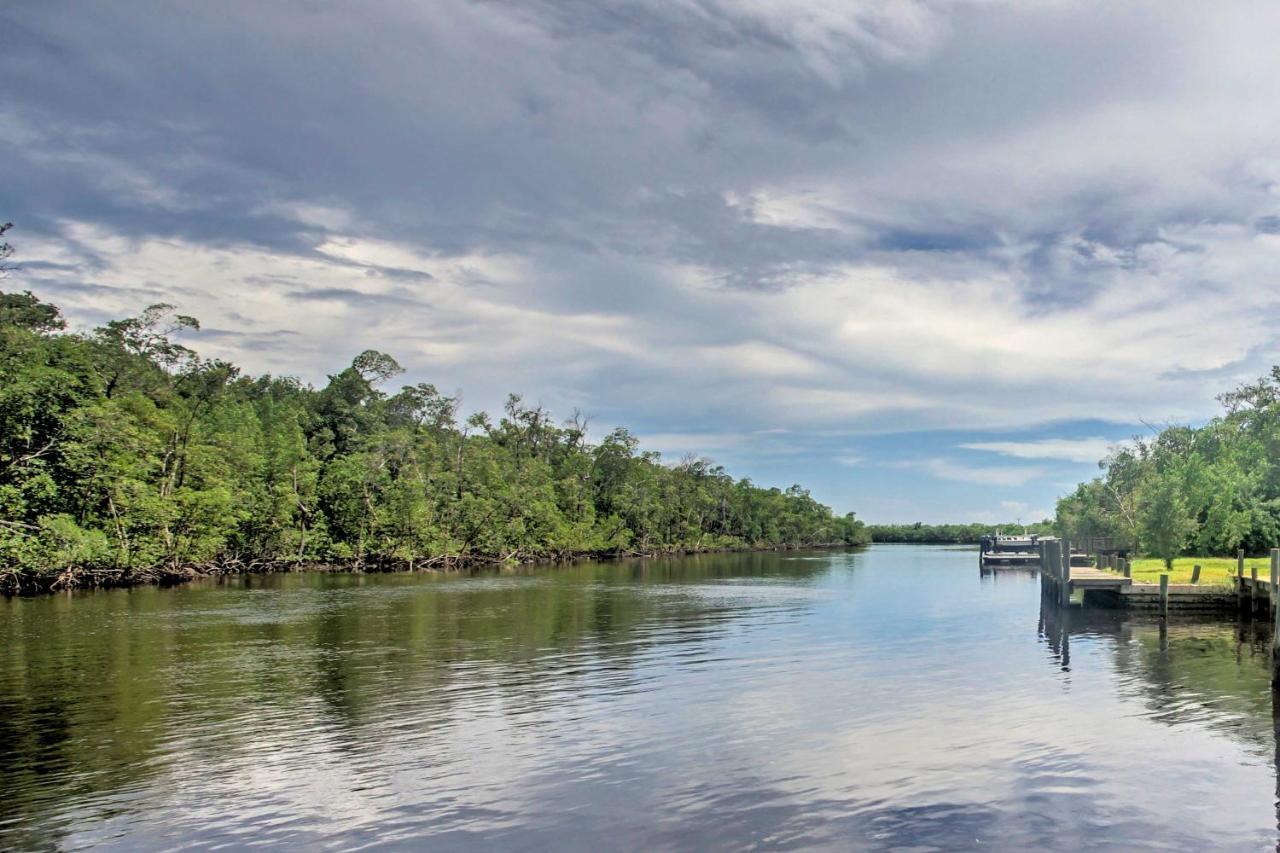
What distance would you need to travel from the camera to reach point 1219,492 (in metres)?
60.5

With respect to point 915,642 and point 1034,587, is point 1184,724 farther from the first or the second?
point 1034,587

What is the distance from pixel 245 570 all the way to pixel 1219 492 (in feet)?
252

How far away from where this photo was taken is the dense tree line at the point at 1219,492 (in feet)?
182

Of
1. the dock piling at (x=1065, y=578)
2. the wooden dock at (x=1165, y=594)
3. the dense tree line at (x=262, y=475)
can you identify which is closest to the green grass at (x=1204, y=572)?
the wooden dock at (x=1165, y=594)

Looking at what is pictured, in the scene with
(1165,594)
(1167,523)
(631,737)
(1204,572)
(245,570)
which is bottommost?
(245,570)

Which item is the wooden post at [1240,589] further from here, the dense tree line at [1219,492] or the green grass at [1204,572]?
the dense tree line at [1219,492]

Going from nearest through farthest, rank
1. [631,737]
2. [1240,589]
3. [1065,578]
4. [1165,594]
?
1. [631,737]
2. [1240,589]
3. [1165,594]
4. [1065,578]

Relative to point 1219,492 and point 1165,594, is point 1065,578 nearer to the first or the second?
point 1165,594

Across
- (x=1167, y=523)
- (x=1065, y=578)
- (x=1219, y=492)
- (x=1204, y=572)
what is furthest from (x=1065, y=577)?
(x=1219, y=492)

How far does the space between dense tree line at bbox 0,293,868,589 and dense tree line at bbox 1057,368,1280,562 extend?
209 feet

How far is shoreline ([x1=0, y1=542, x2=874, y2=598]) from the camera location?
168ft

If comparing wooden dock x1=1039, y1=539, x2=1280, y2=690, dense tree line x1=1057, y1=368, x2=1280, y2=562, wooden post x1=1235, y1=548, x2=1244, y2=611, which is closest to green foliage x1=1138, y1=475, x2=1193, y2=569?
dense tree line x1=1057, y1=368, x2=1280, y2=562

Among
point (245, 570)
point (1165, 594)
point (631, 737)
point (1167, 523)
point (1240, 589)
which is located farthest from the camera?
point (245, 570)

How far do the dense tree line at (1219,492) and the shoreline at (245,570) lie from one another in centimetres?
6227
